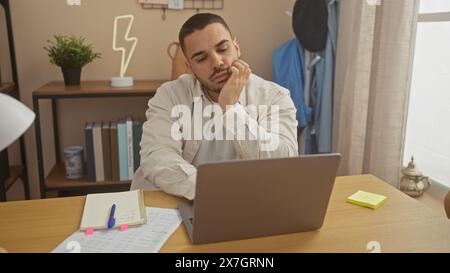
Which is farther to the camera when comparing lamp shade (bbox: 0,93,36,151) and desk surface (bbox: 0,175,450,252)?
desk surface (bbox: 0,175,450,252)

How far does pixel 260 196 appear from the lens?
0.91 m

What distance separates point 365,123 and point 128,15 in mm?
1419

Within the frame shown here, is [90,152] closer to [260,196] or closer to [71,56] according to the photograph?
[71,56]

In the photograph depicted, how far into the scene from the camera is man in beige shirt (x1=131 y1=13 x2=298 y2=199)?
1.48m

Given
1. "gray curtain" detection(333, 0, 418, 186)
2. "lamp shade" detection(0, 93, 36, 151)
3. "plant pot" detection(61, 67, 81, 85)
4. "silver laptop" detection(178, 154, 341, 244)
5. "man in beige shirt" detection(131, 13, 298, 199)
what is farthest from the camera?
"plant pot" detection(61, 67, 81, 85)

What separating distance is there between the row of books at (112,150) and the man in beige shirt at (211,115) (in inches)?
21.3

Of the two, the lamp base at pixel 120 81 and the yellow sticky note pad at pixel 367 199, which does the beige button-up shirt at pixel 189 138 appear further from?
the lamp base at pixel 120 81

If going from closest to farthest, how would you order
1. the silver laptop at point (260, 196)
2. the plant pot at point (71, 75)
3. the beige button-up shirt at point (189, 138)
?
1. the silver laptop at point (260, 196)
2. the beige button-up shirt at point (189, 138)
3. the plant pot at point (71, 75)

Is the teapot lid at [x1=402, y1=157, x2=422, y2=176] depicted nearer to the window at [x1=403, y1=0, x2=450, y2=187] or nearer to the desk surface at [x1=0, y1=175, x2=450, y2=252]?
the window at [x1=403, y1=0, x2=450, y2=187]

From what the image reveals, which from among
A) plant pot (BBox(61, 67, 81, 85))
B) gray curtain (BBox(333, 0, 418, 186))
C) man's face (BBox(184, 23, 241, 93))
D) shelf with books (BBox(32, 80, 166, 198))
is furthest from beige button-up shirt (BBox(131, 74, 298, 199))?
plant pot (BBox(61, 67, 81, 85))

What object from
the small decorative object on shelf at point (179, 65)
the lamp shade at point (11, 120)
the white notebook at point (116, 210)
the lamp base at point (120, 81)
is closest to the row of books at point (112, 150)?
the lamp base at point (120, 81)

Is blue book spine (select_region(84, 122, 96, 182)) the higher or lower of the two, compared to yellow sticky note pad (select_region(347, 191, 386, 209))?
lower

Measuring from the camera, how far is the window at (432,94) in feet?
5.74
